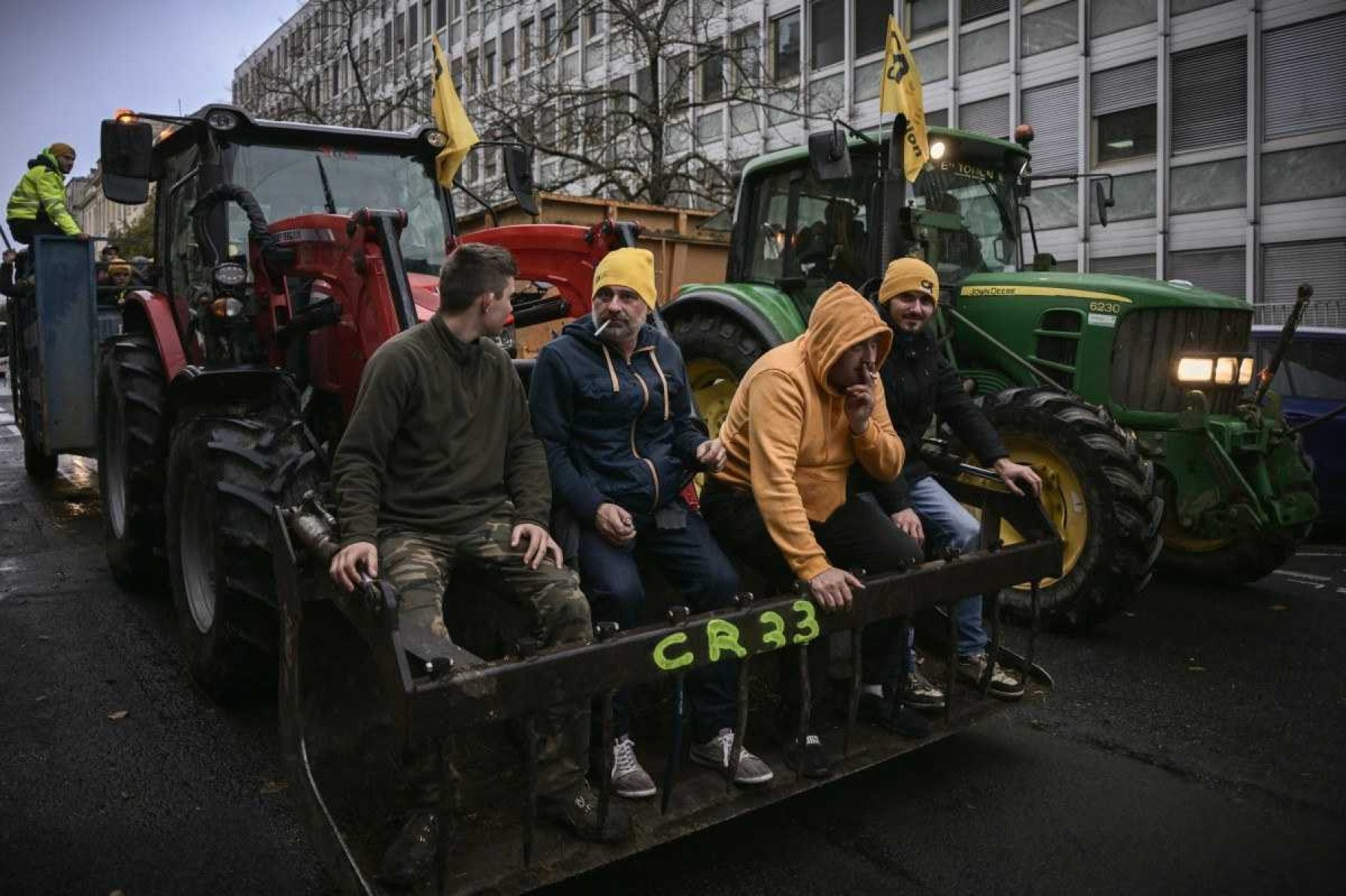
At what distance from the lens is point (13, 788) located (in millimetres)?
3996

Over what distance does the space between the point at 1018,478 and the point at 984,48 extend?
2182 centimetres

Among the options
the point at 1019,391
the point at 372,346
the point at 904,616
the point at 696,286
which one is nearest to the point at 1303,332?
the point at 1019,391

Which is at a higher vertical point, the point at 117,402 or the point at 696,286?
the point at 696,286

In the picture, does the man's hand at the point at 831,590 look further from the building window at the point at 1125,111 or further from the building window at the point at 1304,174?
the building window at the point at 1125,111

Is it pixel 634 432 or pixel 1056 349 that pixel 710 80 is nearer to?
pixel 1056 349

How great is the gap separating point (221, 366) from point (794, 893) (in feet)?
12.1

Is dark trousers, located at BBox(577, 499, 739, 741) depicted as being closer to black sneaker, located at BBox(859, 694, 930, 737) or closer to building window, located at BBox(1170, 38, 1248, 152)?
black sneaker, located at BBox(859, 694, 930, 737)

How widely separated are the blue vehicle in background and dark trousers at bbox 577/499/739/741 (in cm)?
638

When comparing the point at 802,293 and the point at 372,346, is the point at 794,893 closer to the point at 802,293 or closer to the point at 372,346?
the point at 372,346

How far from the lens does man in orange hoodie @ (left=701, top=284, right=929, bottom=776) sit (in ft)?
12.6

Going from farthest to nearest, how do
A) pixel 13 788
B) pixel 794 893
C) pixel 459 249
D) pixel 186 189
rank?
pixel 186 189, pixel 13 788, pixel 459 249, pixel 794 893

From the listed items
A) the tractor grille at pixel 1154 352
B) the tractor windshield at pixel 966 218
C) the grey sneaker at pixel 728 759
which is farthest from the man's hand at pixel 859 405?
the tractor grille at pixel 1154 352

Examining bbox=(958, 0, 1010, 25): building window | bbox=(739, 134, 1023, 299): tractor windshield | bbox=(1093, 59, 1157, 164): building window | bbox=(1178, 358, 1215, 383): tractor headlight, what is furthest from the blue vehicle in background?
bbox=(958, 0, 1010, 25): building window

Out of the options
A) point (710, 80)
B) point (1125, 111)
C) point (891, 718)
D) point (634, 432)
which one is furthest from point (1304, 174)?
point (634, 432)
